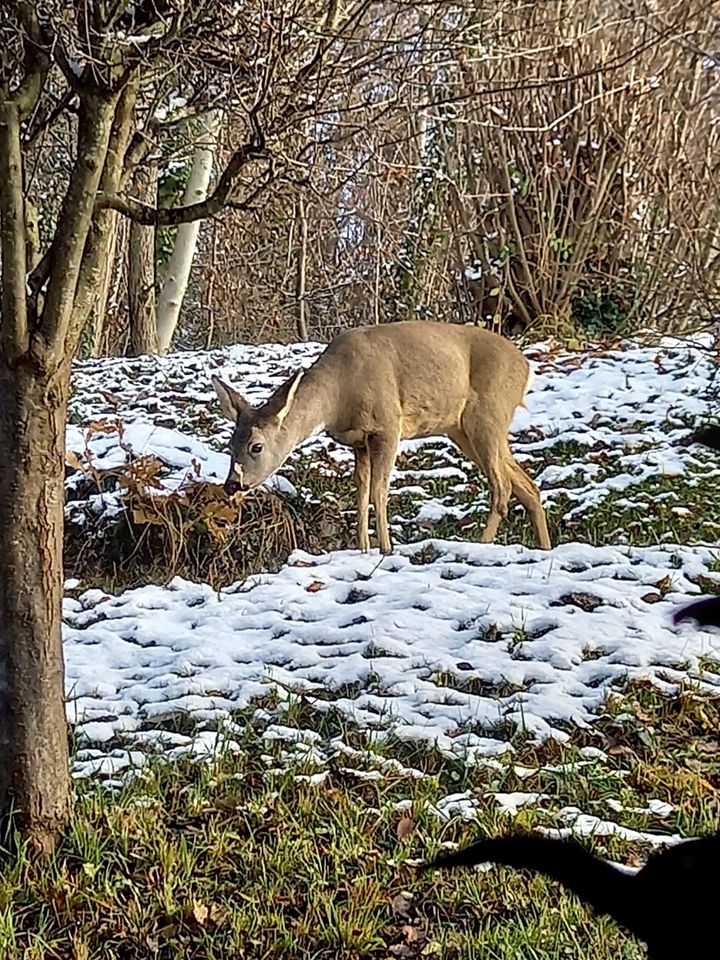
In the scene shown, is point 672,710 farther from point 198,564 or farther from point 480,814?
point 198,564

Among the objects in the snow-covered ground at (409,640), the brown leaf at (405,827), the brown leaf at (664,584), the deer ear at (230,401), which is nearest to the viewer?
the brown leaf at (405,827)

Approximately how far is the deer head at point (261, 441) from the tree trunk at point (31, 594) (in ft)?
12.2

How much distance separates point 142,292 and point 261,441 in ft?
27.1

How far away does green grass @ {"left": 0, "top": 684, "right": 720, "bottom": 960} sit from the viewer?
10.9 ft

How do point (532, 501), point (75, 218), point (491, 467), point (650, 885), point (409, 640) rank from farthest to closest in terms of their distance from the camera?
point (491, 467) < point (532, 501) < point (409, 640) < point (75, 218) < point (650, 885)

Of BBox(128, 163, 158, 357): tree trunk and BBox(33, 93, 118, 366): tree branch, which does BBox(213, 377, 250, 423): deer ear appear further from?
BBox(128, 163, 158, 357): tree trunk

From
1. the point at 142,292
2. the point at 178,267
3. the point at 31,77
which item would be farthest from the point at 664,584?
the point at 178,267

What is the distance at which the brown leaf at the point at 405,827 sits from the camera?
3.82m

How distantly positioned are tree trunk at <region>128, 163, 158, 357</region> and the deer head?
787cm

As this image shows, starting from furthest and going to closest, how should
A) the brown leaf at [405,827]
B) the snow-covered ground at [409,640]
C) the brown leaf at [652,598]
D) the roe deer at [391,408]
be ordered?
1. the roe deer at [391,408]
2. the brown leaf at [652,598]
3. the snow-covered ground at [409,640]
4. the brown leaf at [405,827]

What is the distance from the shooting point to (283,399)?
24.2 feet

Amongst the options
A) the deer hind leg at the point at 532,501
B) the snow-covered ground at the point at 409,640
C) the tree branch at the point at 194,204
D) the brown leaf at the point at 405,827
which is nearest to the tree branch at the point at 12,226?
the tree branch at the point at 194,204

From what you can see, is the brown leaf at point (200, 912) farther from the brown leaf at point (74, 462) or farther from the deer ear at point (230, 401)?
the brown leaf at point (74, 462)

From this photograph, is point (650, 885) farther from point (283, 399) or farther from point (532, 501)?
point (532, 501)
